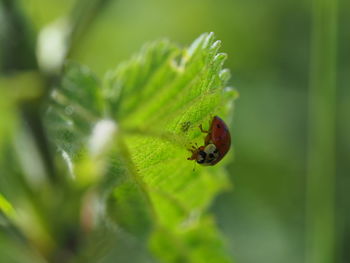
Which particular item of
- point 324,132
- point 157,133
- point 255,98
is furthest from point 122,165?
point 255,98

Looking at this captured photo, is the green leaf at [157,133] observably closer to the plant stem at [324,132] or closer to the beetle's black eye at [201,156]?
the beetle's black eye at [201,156]

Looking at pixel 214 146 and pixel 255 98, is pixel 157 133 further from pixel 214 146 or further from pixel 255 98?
pixel 255 98

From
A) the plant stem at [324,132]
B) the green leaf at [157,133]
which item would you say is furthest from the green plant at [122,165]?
the plant stem at [324,132]

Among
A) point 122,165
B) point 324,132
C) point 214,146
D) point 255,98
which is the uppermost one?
point 255,98

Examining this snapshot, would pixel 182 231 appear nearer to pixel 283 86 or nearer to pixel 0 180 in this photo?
pixel 0 180

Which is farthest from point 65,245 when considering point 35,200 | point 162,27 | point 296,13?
point 296,13

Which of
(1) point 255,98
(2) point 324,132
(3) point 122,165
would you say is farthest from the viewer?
(1) point 255,98

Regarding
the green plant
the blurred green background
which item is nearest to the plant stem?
the green plant
